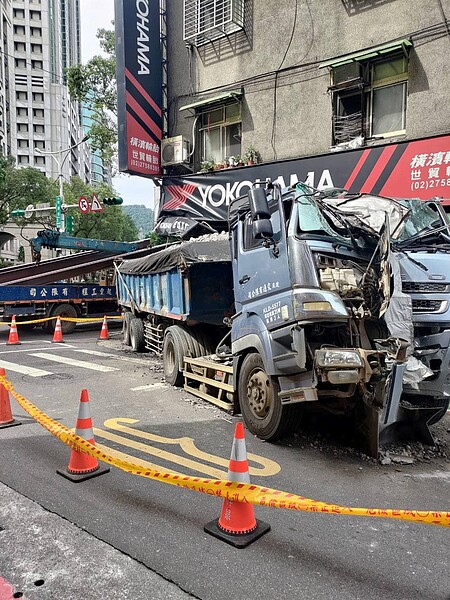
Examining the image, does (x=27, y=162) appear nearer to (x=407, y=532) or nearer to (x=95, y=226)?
(x=95, y=226)

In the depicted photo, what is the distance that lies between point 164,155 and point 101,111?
33.7 ft

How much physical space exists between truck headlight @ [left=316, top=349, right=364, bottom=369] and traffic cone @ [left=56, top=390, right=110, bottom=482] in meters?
2.24

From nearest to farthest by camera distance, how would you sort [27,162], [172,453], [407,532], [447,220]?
[407,532] → [172,453] → [447,220] → [27,162]

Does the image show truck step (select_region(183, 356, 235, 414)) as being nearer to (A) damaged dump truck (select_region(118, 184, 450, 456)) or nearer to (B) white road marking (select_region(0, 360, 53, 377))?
(A) damaged dump truck (select_region(118, 184, 450, 456))

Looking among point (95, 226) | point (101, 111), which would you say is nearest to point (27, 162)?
point (95, 226)

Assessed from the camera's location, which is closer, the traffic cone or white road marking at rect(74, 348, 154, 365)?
the traffic cone

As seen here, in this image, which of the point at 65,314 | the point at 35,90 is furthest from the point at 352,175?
the point at 35,90

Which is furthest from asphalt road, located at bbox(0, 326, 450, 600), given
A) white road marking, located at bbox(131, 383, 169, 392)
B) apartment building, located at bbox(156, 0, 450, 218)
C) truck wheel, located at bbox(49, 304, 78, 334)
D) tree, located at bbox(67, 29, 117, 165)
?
tree, located at bbox(67, 29, 117, 165)

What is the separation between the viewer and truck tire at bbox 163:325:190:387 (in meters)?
8.46

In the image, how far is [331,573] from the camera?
3082 mm

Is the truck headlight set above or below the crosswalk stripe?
above

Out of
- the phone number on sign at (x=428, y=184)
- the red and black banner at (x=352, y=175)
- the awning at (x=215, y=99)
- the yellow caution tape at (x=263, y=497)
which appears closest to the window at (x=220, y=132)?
the awning at (x=215, y=99)

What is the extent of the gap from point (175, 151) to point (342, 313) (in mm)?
13032

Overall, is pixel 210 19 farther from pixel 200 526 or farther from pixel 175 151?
pixel 200 526
